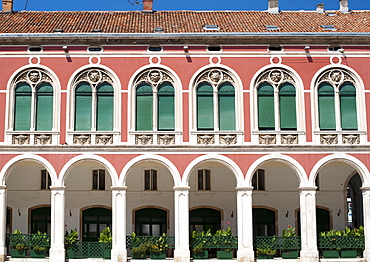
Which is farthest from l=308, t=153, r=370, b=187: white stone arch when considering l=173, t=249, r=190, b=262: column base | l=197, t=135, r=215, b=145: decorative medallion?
l=173, t=249, r=190, b=262: column base

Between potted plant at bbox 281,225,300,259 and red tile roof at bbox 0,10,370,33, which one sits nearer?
potted plant at bbox 281,225,300,259

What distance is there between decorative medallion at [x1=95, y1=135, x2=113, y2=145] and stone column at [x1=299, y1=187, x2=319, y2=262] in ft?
29.3

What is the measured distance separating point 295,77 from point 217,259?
9084 mm

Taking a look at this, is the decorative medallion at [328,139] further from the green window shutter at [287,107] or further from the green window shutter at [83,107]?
the green window shutter at [83,107]

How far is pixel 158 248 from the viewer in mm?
24672

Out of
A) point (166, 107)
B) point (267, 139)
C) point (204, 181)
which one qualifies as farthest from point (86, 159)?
point (267, 139)

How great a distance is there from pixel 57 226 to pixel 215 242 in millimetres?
7059

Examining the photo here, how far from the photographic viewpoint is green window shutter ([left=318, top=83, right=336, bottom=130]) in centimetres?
2548

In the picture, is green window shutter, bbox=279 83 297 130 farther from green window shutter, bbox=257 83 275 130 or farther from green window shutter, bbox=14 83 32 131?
green window shutter, bbox=14 83 32 131

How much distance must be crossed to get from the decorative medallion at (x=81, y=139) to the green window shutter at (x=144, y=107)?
2279 millimetres

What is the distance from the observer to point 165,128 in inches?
1001

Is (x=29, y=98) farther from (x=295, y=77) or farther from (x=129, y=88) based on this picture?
(x=295, y=77)

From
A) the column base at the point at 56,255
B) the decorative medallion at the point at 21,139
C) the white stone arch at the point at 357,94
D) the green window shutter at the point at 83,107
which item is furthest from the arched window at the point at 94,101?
the white stone arch at the point at 357,94

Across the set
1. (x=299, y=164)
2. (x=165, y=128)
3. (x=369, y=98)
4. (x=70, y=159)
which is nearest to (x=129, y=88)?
(x=165, y=128)
